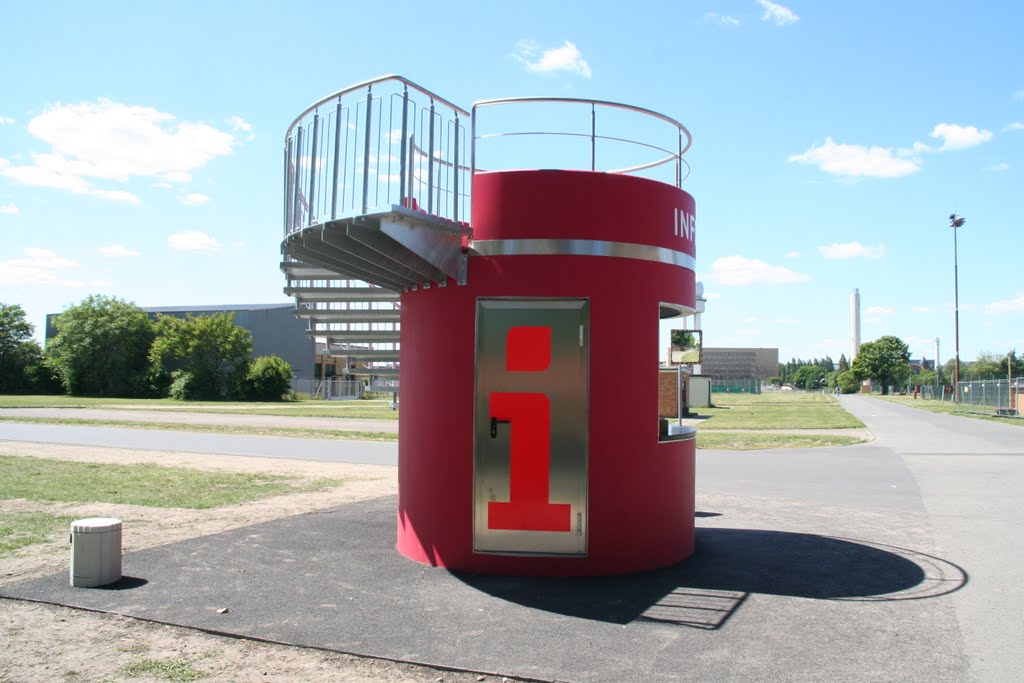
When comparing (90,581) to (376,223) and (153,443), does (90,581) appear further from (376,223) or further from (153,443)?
(153,443)

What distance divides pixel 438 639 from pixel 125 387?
67.3 m

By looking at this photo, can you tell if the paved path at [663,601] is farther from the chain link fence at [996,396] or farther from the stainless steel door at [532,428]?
the chain link fence at [996,396]

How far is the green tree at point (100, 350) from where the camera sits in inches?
2591

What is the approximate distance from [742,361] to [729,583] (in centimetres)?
16854

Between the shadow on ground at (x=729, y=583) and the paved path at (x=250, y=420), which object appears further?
the paved path at (x=250, y=420)

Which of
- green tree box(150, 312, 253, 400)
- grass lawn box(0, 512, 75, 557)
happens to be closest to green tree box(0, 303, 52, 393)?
green tree box(150, 312, 253, 400)

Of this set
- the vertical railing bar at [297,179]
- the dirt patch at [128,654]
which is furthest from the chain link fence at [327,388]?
the dirt patch at [128,654]

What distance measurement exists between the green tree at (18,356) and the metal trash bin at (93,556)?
7273 cm

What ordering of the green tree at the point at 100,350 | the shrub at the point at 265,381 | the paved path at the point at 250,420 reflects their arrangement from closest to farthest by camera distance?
the paved path at the point at 250,420
the shrub at the point at 265,381
the green tree at the point at 100,350

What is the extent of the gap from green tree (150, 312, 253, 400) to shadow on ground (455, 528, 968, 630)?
5358cm

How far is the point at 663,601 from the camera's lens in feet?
21.8

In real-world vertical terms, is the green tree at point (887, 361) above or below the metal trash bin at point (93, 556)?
above

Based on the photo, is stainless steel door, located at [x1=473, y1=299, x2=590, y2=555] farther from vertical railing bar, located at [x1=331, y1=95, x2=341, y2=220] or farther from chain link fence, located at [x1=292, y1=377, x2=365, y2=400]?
chain link fence, located at [x1=292, y1=377, x2=365, y2=400]

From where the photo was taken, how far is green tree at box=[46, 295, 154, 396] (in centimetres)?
6581
